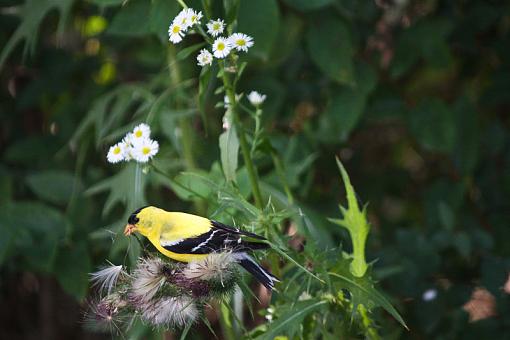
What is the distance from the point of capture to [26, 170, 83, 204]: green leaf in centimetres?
Result: 186

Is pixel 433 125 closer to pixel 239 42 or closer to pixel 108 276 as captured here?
pixel 239 42

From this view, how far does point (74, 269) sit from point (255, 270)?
2.95 ft

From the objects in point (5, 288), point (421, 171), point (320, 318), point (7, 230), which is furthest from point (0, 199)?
point (421, 171)

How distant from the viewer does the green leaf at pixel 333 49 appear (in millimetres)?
Result: 1805

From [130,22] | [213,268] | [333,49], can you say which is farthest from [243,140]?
[333,49]

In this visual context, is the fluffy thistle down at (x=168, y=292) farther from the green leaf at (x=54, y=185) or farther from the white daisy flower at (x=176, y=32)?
the green leaf at (x=54, y=185)

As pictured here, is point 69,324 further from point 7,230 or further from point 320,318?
point 320,318

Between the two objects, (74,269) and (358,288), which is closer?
(358,288)

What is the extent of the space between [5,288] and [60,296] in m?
0.17

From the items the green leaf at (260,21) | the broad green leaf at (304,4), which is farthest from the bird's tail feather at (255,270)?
the broad green leaf at (304,4)

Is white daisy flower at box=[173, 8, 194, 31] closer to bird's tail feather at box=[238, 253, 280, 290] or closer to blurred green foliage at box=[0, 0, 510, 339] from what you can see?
bird's tail feather at box=[238, 253, 280, 290]

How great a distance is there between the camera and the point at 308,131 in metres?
1.99

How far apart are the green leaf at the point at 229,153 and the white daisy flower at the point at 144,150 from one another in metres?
0.16

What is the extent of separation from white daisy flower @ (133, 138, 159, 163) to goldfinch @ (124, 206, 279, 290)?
0.20ft
